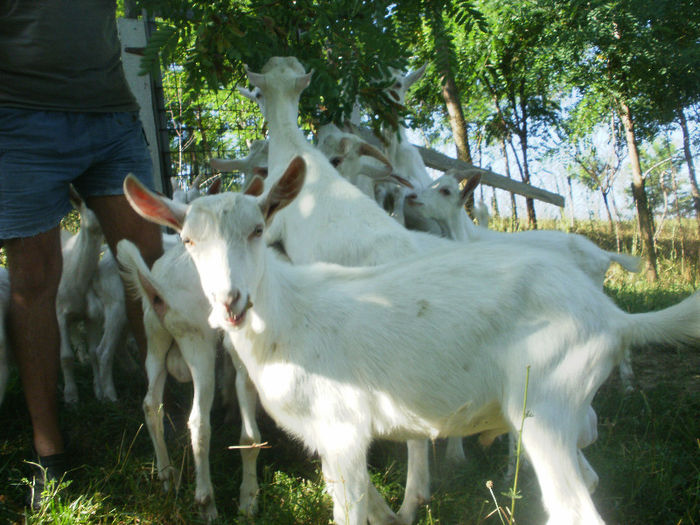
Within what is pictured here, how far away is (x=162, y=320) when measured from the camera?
10.7 feet

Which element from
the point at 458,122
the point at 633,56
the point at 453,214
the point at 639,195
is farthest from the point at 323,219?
the point at 639,195

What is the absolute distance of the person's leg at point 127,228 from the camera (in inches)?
136

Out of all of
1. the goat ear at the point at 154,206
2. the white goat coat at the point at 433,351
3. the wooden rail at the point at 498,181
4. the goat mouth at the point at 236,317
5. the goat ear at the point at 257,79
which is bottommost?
the white goat coat at the point at 433,351

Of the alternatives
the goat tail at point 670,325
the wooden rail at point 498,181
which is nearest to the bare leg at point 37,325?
the goat tail at point 670,325

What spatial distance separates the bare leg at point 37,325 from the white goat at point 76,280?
4.37ft

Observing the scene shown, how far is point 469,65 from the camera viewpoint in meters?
10.3

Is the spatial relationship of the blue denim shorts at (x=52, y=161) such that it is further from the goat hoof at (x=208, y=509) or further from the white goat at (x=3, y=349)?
the goat hoof at (x=208, y=509)

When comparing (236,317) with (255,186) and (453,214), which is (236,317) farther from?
(453,214)

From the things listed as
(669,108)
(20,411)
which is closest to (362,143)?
(20,411)

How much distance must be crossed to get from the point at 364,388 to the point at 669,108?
268 inches

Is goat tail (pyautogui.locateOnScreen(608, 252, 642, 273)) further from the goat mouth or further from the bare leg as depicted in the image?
the bare leg

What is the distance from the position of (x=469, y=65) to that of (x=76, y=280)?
24.9ft

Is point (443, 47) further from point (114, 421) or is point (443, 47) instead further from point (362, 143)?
point (114, 421)

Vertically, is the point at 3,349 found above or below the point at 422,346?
above
